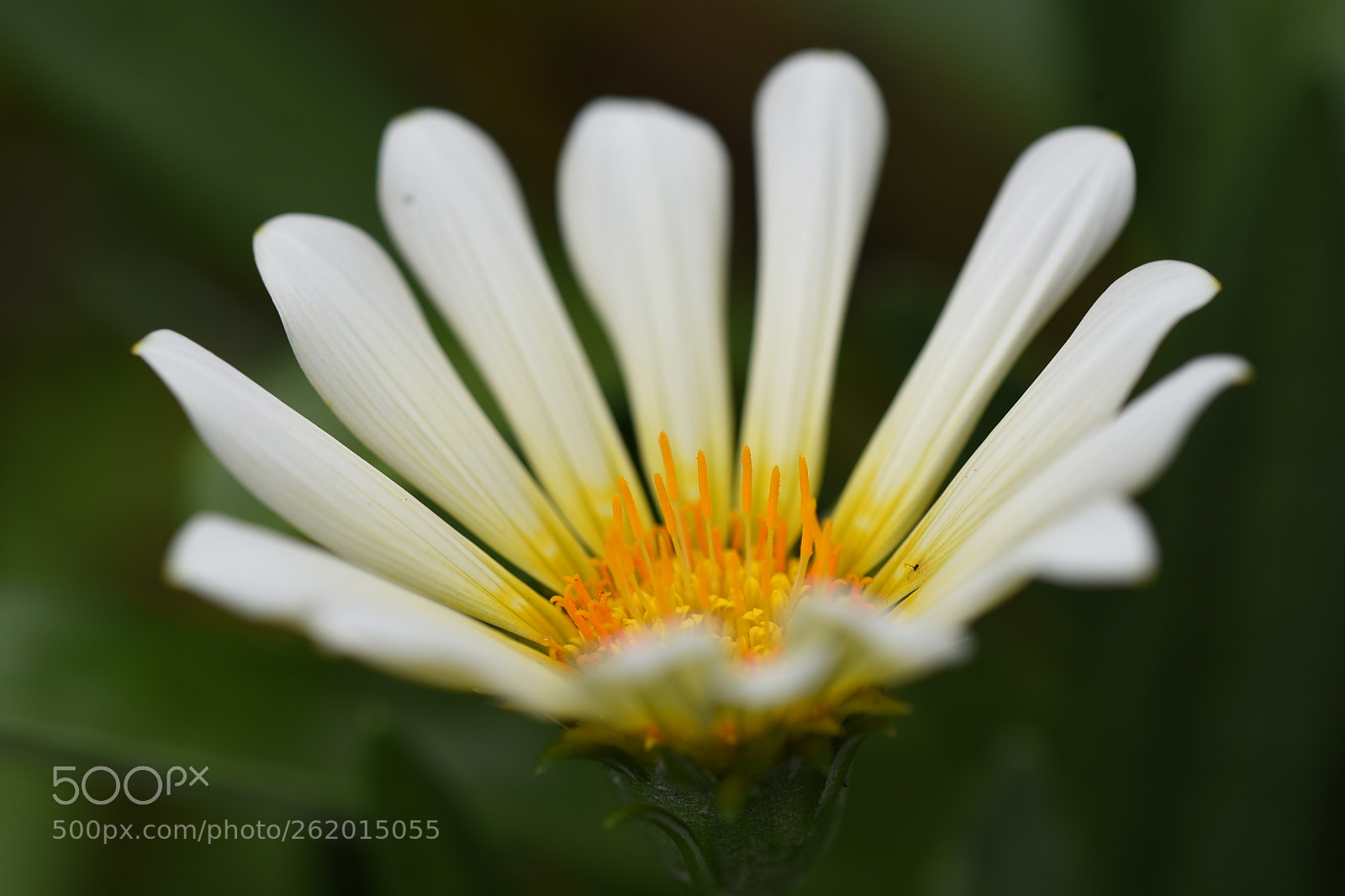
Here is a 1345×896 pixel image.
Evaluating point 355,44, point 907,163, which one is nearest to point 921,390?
point 907,163

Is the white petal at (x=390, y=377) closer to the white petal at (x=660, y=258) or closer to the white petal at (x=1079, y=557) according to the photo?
the white petal at (x=660, y=258)

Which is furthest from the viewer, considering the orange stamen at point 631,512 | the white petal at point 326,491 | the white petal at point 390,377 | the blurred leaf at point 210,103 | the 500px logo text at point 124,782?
the blurred leaf at point 210,103

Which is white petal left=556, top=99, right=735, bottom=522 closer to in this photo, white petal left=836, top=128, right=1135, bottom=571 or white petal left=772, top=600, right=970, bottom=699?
white petal left=836, top=128, right=1135, bottom=571

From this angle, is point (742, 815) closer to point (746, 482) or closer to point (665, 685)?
point (665, 685)

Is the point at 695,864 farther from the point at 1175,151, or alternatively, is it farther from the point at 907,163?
the point at 907,163

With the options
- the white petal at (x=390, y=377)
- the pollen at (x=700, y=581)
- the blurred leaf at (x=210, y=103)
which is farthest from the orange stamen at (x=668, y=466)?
the blurred leaf at (x=210, y=103)

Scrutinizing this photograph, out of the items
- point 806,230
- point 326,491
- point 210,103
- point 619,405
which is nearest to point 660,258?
point 806,230
